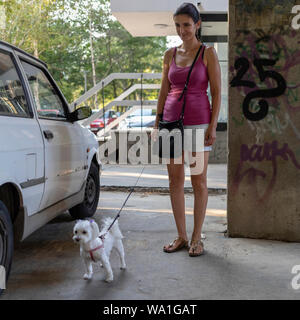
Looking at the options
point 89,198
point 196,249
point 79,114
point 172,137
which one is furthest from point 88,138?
point 196,249

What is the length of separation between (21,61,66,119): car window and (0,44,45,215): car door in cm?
31

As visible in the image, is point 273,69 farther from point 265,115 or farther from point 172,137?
point 172,137

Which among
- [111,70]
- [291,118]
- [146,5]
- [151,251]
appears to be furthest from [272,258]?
[111,70]

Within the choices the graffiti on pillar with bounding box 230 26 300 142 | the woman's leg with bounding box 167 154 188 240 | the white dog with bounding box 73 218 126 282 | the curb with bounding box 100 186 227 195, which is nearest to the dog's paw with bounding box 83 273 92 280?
the white dog with bounding box 73 218 126 282

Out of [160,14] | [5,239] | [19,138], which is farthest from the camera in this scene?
[160,14]

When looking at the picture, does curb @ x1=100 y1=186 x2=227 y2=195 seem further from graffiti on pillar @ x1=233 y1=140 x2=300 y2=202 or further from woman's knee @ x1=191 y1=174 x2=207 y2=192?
woman's knee @ x1=191 y1=174 x2=207 y2=192

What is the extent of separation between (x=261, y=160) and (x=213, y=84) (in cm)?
103

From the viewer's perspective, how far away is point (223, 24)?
1138 cm

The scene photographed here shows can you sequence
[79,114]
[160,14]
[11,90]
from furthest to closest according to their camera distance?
[160,14]
[79,114]
[11,90]

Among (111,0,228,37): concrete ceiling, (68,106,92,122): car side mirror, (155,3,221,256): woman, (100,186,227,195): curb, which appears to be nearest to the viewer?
(155,3,221,256): woman

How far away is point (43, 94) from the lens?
14.4 feet

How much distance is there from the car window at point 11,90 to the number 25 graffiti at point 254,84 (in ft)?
6.81

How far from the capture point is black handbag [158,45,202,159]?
374 centimetres
